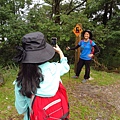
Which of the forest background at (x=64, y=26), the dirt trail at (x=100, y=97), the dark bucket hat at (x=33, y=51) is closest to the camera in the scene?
the dark bucket hat at (x=33, y=51)

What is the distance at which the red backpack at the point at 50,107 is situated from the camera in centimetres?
143

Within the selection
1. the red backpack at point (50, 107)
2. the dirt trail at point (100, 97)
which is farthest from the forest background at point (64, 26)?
the red backpack at point (50, 107)

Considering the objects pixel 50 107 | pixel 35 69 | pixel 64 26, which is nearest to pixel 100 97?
pixel 50 107

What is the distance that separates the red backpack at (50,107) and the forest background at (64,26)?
5.25m

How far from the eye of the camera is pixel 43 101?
56.7 inches

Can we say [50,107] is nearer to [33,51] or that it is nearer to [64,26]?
[33,51]

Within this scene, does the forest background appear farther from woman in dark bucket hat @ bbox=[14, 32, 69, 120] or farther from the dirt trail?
woman in dark bucket hat @ bbox=[14, 32, 69, 120]

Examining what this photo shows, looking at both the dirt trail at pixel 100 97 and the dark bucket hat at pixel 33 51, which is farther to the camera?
the dirt trail at pixel 100 97

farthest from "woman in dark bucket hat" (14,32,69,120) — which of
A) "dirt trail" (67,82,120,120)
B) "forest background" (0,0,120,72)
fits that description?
"forest background" (0,0,120,72)

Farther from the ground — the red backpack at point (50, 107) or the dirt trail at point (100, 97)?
the red backpack at point (50, 107)

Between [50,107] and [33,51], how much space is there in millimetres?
518

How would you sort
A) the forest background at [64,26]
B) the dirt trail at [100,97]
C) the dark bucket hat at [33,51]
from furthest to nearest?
1. the forest background at [64,26]
2. the dirt trail at [100,97]
3. the dark bucket hat at [33,51]

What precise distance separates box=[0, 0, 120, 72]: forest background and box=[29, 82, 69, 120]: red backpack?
17.2 feet

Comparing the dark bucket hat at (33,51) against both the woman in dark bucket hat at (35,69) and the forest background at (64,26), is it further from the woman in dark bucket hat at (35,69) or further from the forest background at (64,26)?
the forest background at (64,26)
